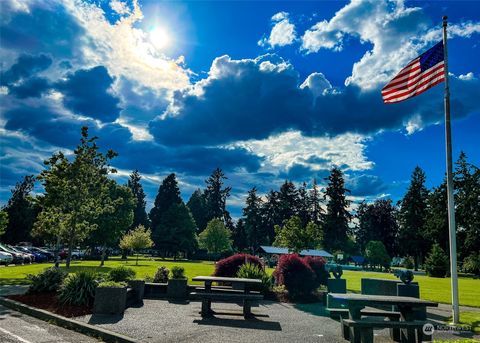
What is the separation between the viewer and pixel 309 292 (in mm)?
15992

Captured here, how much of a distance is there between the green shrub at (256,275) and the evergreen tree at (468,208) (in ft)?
150

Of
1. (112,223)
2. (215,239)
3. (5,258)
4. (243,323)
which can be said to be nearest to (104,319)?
(243,323)

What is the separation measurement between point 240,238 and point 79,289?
263 feet

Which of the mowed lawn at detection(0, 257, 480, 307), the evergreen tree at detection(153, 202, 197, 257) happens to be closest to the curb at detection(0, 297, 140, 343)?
the mowed lawn at detection(0, 257, 480, 307)

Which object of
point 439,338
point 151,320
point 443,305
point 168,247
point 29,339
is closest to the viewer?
point 29,339

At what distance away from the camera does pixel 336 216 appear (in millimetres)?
79188

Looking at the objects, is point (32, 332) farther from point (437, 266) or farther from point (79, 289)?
point (437, 266)

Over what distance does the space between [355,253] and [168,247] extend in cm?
6569

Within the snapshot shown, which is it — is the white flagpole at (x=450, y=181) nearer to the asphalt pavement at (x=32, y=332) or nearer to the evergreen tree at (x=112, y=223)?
the asphalt pavement at (x=32, y=332)

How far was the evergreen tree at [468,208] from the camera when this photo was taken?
169 ft

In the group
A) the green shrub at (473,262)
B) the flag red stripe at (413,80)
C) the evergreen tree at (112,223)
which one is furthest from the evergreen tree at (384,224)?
the flag red stripe at (413,80)

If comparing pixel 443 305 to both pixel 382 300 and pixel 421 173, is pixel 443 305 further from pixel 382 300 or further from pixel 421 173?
pixel 421 173

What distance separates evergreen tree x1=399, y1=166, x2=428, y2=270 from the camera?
74125mm

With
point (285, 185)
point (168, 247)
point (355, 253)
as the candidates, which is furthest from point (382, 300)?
point (355, 253)
